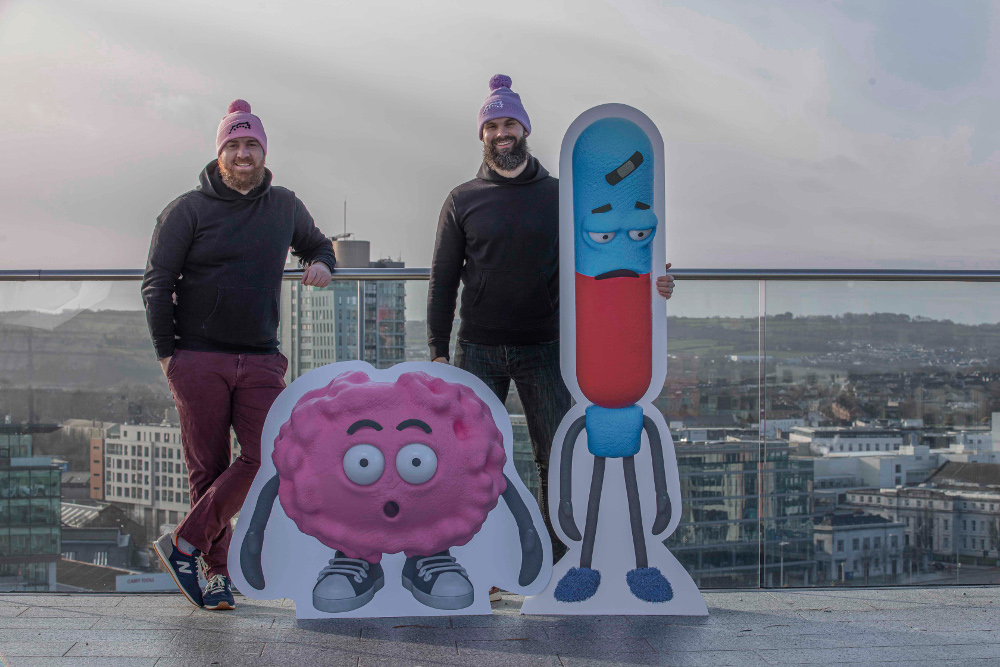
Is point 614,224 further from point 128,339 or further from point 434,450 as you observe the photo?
point 128,339

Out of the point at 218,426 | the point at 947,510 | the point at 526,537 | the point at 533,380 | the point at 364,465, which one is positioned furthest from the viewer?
the point at 947,510

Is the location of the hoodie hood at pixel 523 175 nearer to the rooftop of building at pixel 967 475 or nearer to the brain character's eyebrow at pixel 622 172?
the brain character's eyebrow at pixel 622 172

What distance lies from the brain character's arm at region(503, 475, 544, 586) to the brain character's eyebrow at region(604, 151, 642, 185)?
0.95m

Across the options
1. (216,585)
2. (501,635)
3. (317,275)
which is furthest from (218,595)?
(317,275)

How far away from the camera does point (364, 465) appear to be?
2.47m

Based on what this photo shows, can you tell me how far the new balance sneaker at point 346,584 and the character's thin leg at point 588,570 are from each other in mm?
537

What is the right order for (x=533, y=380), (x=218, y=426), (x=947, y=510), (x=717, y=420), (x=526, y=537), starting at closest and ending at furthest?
(x=526, y=537), (x=218, y=426), (x=533, y=380), (x=717, y=420), (x=947, y=510)

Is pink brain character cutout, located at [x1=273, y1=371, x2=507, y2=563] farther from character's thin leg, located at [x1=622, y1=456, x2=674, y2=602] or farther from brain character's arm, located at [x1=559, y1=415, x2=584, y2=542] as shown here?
character's thin leg, located at [x1=622, y1=456, x2=674, y2=602]

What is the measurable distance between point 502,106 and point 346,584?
58.4 inches

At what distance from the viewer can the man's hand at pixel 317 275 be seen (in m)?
2.87

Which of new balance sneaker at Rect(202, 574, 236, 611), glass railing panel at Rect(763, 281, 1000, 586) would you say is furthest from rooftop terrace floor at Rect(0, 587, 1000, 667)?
glass railing panel at Rect(763, 281, 1000, 586)

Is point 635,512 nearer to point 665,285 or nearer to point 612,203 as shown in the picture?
point 665,285

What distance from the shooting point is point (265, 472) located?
102 inches

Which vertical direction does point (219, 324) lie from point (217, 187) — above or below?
below
